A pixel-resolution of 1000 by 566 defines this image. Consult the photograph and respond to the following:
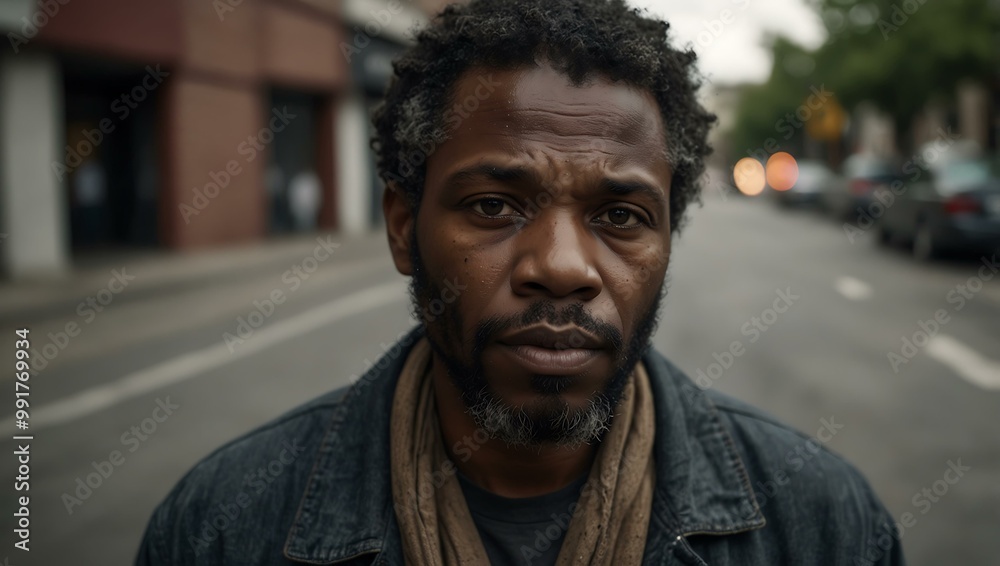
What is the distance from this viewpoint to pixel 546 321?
1.67 meters

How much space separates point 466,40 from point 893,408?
515 centimetres

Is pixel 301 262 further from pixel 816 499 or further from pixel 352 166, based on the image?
pixel 816 499

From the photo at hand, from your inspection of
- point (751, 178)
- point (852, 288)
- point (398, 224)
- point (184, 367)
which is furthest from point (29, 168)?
point (751, 178)

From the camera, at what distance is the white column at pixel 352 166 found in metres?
25.0

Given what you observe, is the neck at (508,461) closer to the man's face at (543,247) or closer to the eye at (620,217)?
the man's face at (543,247)

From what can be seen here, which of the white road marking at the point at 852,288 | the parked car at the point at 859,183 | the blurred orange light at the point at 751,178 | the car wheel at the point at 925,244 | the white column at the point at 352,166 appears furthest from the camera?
the blurred orange light at the point at 751,178

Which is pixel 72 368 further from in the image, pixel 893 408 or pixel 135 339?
pixel 893 408

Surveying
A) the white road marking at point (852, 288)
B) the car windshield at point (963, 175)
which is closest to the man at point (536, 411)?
the white road marking at point (852, 288)

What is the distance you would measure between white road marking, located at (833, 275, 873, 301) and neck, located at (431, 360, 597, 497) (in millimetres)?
9908

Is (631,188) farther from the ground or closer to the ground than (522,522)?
farther from the ground

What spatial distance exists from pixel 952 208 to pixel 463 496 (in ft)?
43.3

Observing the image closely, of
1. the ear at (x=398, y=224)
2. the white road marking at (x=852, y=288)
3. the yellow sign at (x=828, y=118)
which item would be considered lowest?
the white road marking at (x=852, y=288)

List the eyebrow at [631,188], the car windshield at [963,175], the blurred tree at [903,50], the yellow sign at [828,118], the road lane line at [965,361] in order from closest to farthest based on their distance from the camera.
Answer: the eyebrow at [631,188] → the road lane line at [965,361] → the car windshield at [963,175] → the blurred tree at [903,50] → the yellow sign at [828,118]

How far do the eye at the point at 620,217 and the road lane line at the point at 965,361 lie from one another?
5847mm
